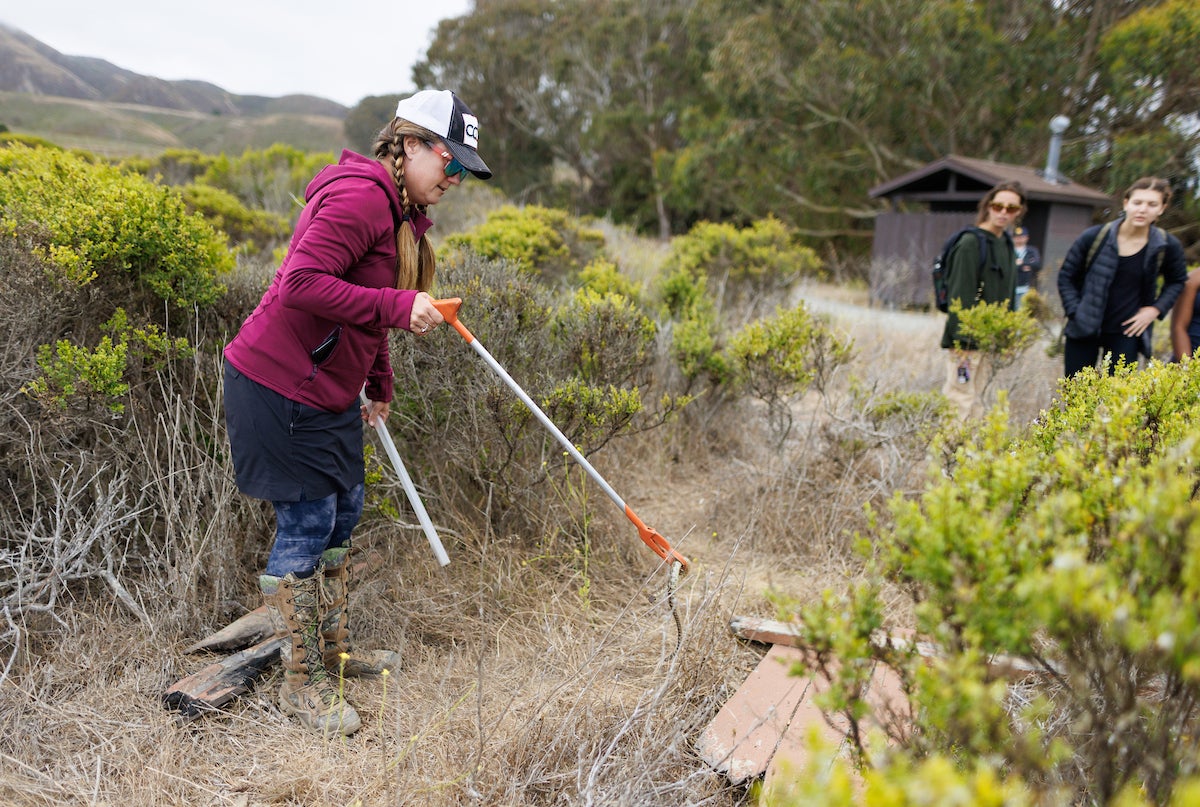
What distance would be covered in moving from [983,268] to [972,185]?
10072 mm

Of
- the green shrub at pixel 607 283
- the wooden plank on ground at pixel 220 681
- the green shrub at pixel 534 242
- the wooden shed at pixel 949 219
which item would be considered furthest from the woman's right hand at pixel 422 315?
the wooden shed at pixel 949 219

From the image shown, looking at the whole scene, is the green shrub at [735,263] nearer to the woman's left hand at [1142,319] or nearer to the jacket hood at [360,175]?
the woman's left hand at [1142,319]

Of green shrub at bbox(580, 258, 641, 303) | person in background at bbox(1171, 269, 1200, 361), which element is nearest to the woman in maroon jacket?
green shrub at bbox(580, 258, 641, 303)

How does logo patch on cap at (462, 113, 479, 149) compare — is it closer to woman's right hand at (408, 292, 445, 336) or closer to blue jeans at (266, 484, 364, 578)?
woman's right hand at (408, 292, 445, 336)

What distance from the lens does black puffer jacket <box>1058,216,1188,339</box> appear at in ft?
12.7

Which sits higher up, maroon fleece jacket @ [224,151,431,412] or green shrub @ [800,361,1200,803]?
maroon fleece jacket @ [224,151,431,412]

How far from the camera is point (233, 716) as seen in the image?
227 cm

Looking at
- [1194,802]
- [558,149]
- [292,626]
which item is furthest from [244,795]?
[558,149]

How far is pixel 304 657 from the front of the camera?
7.52 feet

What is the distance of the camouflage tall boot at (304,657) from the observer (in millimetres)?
2207

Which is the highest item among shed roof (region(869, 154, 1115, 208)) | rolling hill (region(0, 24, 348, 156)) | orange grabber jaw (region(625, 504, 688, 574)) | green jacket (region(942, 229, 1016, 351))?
rolling hill (region(0, 24, 348, 156))

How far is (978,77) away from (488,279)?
16.2 metres

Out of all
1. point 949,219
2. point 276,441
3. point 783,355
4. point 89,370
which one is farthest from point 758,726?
point 949,219

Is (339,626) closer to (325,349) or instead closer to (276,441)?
(276,441)
